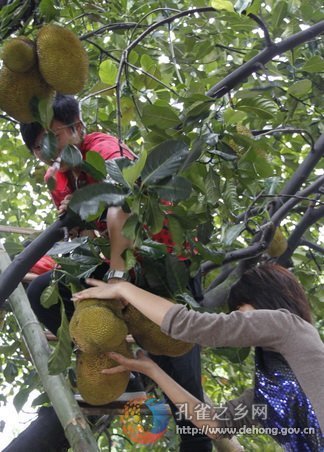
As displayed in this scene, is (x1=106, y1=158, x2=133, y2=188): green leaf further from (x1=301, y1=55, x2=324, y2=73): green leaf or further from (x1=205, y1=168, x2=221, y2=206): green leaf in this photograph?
(x1=301, y1=55, x2=324, y2=73): green leaf

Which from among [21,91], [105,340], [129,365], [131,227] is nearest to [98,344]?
[105,340]

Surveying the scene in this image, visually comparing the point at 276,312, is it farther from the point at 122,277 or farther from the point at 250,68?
the point at 250,68

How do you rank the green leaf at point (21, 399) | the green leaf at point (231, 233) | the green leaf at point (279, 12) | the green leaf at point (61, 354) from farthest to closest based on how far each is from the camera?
the green leaf at point (21, 399) → the green leaf at point (279, 12) → the green leaf at point (231, 233) → the green leaf at point (61, 354)

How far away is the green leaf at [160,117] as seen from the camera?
1326 mm

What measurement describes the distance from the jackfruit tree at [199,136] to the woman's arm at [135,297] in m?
0.06

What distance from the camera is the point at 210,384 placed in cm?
306

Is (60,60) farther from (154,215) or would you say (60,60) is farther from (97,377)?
(97,377)

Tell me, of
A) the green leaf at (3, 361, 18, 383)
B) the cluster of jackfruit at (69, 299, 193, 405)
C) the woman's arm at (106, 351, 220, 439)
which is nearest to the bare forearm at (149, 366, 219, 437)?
the woman's arm at (106, 351, 220, 439)

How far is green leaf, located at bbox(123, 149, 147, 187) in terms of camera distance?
3.78 ft

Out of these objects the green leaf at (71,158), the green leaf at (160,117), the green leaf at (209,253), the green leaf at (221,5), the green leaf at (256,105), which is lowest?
the green leaf at (209,253)

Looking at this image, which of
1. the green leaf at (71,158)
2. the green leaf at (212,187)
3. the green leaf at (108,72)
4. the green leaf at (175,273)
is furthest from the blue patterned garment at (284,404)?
the green leaf at (108,72)

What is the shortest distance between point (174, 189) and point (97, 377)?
445mm

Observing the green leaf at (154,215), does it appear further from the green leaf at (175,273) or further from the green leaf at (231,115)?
the green leaf at (231,115)

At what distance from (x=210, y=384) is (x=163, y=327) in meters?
1.82
